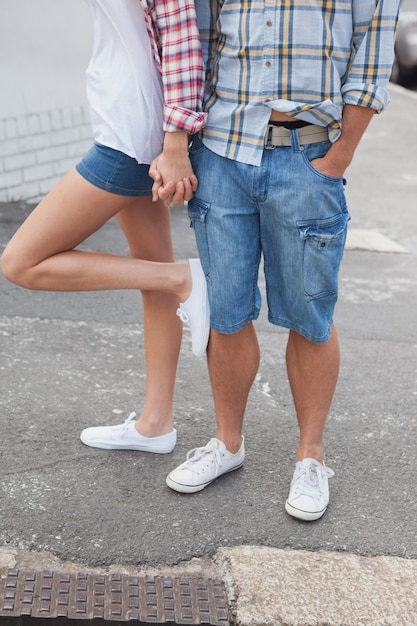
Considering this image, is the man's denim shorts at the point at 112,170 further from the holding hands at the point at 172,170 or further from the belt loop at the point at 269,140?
the belt loop at the point at 269,140

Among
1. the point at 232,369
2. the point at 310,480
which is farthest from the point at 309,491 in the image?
the point at 232,369

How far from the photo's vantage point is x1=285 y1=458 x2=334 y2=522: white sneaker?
111 inches

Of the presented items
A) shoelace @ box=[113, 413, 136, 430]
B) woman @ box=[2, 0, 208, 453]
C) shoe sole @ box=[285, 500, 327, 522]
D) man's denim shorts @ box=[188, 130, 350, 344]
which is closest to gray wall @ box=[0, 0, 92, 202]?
shoelace @ box=[113, 413, 136, 430]

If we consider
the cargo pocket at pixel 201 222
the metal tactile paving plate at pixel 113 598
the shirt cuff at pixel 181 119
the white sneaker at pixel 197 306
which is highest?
the shirt cuff at pixel 181 119

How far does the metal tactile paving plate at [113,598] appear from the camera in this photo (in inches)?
91.0

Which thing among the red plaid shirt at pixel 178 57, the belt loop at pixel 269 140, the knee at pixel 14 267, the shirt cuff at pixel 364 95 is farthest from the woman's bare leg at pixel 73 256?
the shirt cuff at pixel 364 95

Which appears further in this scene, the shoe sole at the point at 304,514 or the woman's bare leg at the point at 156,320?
the woman's bare leg at the point at 156,320

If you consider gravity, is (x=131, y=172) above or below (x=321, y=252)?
above

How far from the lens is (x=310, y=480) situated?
2898 mm

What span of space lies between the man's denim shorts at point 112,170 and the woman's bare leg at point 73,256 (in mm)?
26

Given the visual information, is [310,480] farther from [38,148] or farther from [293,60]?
[38,148]

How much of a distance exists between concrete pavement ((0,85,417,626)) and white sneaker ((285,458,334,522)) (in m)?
0.04

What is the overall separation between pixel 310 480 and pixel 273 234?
33.0 inches

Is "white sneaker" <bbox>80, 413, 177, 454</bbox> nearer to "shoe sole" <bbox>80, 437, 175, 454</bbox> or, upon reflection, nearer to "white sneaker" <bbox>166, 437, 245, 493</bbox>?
"shoe sole" <bbox>80, 437, 175, 454</bbox>
